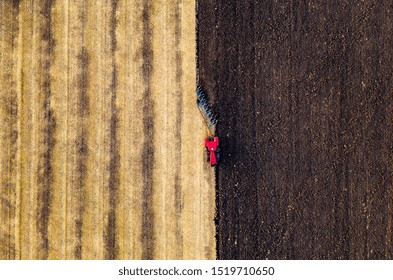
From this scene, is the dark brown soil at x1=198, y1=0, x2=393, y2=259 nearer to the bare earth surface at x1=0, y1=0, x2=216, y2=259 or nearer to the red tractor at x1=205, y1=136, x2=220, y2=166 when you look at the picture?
the red tractor at x1=205, y1=136, x2=220, y2=166

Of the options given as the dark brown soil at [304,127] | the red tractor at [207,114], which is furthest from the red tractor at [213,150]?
the dark brown soil at [304,127]

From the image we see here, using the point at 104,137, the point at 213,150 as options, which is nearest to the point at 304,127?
the point at 213,150

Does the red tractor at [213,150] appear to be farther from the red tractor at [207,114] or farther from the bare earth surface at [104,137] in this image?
the bare earth surface at [104,137]

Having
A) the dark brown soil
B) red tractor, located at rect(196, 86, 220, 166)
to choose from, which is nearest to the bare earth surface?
red tractor, located at rect(196, 86, 220, 166)

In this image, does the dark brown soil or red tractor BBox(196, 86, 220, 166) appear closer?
the dark brown soil
